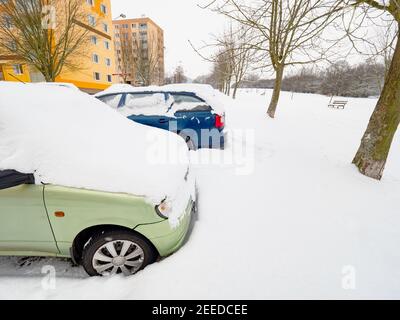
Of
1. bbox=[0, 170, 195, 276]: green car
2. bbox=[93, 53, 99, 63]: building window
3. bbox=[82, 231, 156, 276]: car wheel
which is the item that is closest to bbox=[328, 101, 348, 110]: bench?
bbox=[0, 170, 195, 276]: green car

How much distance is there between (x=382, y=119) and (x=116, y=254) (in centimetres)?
468

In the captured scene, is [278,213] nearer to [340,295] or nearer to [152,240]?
[340,295]

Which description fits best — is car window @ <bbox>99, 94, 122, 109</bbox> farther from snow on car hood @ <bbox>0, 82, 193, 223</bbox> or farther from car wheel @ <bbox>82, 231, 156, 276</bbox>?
car wheel @ <bbox>82, 231, 156, 276</bbox>

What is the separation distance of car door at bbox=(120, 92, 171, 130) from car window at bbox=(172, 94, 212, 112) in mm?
296

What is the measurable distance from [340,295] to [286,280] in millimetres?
424

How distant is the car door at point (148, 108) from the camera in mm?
4918

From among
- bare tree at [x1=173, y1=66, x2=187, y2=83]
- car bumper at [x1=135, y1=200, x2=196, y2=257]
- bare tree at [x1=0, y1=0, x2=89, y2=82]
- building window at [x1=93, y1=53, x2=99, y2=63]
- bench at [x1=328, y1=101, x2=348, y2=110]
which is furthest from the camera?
bare tree at [x1=173, y1=66, x2=187, y2=83]

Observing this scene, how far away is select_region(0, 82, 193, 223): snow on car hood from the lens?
5.86 feet

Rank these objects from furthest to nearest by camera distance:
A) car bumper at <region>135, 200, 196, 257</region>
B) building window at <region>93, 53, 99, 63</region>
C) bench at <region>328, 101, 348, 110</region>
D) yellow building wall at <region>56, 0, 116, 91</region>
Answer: building window at <region>93, 53, 99, 63</region>, bench at <region>328, 101, 348, 110</region>, yellow building wall at <region>56, 0, 116, 91</region>, car bumper at <region>135, 200, 196, 257</region>

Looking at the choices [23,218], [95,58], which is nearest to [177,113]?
[23,218]

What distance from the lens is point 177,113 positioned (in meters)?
4.91

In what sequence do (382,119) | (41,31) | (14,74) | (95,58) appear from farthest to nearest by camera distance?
(95,58)
(14,74)
(41,31)
(382,119)

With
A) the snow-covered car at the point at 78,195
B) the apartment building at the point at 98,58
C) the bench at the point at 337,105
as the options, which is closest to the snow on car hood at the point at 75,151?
the snow-covered car at the point at 78,195

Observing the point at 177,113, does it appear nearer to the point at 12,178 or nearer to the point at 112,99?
the point at 112,99
